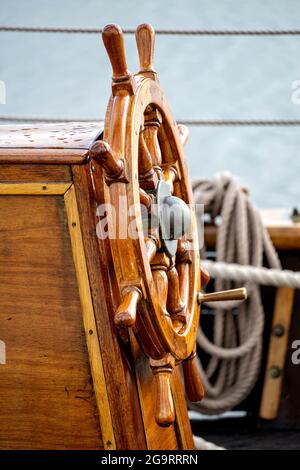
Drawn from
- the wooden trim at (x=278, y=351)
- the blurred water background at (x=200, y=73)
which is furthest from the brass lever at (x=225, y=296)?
the blurred water background at (x=200, y=73)

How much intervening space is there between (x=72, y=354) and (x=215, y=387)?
100cm

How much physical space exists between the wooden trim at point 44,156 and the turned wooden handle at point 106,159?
0.06 meters

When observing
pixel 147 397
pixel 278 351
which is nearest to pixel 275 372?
pixel 278 351

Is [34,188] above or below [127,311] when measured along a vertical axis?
above

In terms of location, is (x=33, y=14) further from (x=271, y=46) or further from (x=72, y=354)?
(x=72, y=354)

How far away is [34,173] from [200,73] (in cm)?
581

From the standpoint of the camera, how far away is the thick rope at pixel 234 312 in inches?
76.6

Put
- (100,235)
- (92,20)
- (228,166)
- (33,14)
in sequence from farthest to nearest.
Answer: (92,20) < (33,14) < (228,166) < (100,235)

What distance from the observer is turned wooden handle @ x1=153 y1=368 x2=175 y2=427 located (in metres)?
0.99

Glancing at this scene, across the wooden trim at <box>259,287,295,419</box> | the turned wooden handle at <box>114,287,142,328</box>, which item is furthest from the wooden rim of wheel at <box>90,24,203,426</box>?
the wooden trim at <box>259,287,295,419</box>

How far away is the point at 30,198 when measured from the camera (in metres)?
1.04

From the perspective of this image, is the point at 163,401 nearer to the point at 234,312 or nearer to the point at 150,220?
the point at 150,220

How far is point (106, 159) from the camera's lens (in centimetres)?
94

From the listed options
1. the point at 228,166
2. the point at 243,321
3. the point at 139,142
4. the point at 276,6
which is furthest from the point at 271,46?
the point at 139,142
